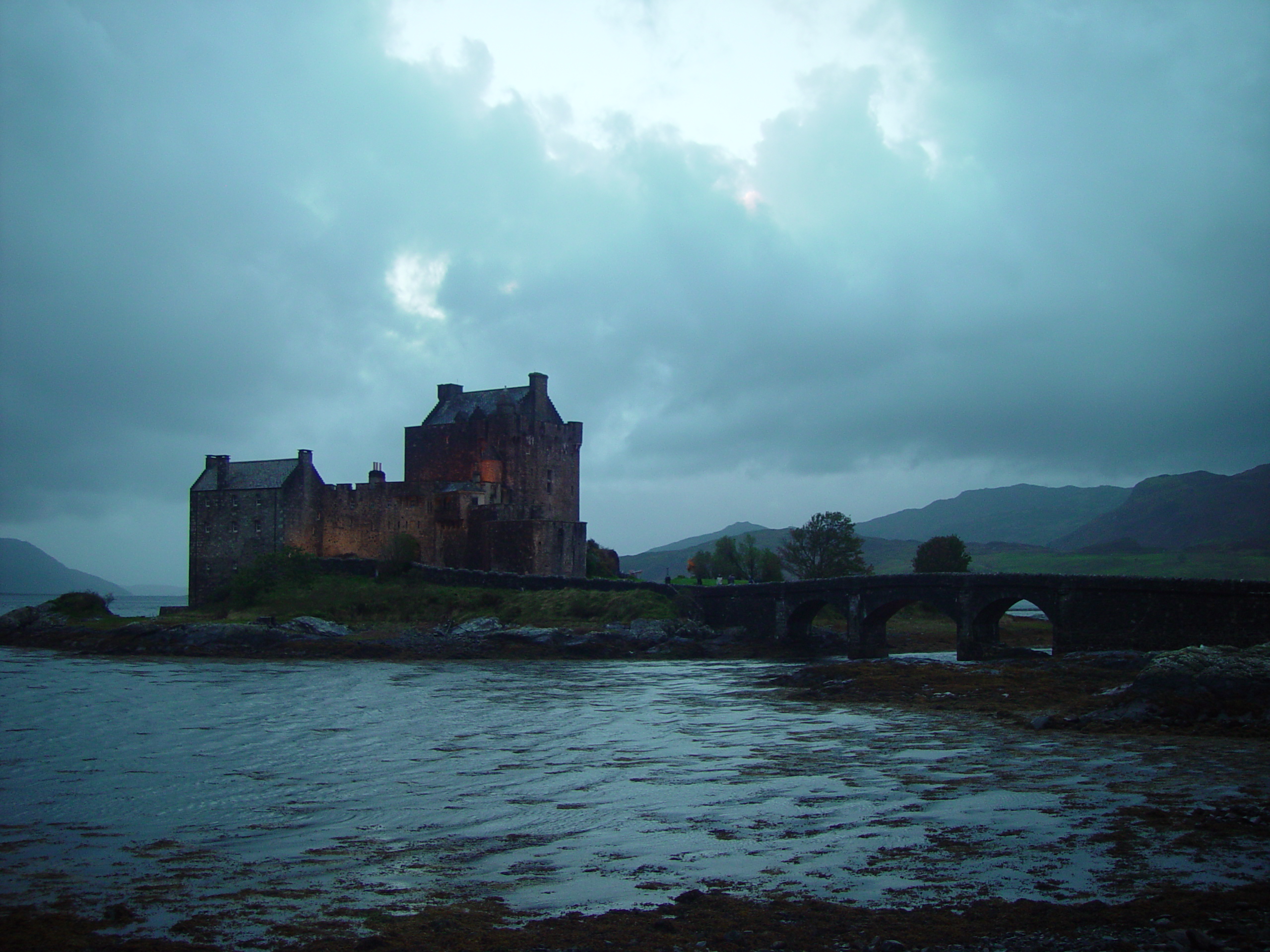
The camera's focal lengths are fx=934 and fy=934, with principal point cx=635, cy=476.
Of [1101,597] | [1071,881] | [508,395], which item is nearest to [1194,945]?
[1071,881]

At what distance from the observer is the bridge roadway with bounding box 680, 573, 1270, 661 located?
31.8 m

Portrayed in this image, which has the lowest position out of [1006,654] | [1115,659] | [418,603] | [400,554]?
[1006,654]

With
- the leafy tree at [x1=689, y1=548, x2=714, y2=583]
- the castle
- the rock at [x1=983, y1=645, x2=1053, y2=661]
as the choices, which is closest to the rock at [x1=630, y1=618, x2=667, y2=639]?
the castle

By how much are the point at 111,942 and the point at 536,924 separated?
11.5 feet

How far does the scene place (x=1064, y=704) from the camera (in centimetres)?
2244

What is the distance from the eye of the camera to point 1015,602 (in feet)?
121

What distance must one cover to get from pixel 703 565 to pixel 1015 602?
1686 inches

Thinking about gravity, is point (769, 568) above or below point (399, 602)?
above

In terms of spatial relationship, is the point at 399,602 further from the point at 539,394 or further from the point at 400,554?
the point at 539,394

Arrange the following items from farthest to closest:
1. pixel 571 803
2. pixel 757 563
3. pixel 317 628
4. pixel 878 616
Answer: pixel 757 563
pixel 317 628
pixel 878 616
pixel 571 803

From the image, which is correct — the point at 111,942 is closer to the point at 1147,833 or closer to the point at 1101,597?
the point at 1147,833

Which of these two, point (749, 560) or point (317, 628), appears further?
point (749, 560)

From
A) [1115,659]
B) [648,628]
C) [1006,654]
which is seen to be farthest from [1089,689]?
Answer: [648,628]

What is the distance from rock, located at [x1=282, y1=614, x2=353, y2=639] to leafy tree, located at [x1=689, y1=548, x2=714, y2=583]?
111ft
